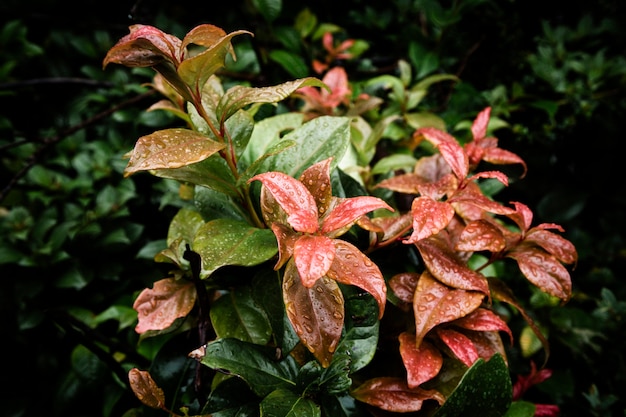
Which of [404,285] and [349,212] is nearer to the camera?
[349,212]

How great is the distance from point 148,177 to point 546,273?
1.40 metres

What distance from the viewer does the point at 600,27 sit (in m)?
2.11

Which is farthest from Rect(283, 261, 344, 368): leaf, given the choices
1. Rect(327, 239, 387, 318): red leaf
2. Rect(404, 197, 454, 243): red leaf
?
Rect(404, 197, 454, 243): red leaf

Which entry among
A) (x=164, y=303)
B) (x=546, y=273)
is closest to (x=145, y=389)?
(x=164, y=303)

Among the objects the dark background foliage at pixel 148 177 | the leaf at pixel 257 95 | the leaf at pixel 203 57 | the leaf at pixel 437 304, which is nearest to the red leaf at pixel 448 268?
the leaf at pixel 437 304

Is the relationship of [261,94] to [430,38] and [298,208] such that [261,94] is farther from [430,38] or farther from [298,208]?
[430,38]

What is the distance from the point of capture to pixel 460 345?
66 cm

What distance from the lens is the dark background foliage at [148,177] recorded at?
1.26 metres

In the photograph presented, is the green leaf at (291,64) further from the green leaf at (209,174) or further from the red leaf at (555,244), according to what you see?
the red leaf at (555,244)

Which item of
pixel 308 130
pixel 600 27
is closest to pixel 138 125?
pixel 308 130

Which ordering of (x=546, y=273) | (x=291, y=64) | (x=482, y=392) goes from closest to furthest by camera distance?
1. (x=482, y=392)
2. (x=546, y=273)
3. (x=291, y=64)

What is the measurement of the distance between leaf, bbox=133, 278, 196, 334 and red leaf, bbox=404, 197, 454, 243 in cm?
42

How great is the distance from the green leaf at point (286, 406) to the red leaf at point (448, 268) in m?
0.29

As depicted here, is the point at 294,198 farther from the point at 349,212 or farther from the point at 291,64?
the point at 291,64
